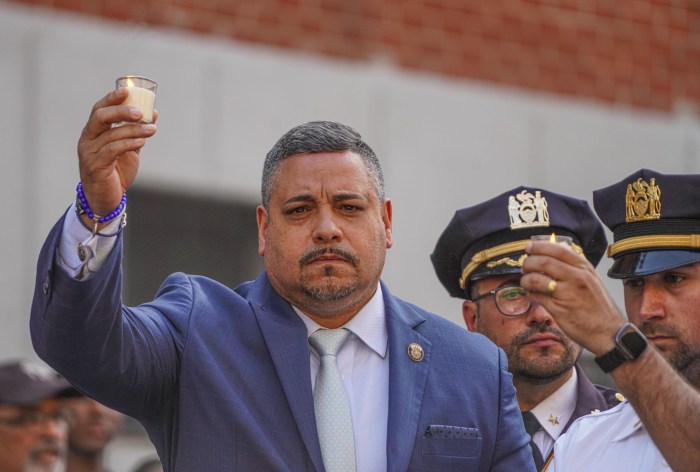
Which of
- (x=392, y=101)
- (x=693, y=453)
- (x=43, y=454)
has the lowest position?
(x=43, y=454)

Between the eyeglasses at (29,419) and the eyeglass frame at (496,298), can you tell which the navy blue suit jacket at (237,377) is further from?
the eyeglasses at (29,419)

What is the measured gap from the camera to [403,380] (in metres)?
4.72

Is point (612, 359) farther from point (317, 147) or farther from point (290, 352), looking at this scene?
point (317, 147)

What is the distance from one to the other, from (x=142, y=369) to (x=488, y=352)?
1.05m

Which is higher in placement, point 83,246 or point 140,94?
point 140,94

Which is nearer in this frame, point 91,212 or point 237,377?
point 91,212

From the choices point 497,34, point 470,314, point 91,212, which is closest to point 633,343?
point 91,212

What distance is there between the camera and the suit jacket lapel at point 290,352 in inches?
181

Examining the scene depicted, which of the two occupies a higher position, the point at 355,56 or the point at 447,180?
the point at 355,56

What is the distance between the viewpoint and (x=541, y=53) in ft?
34.9

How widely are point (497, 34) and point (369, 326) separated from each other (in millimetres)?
5909

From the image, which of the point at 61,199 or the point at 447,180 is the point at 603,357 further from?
the point at 447,180

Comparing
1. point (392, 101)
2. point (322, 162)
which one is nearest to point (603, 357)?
point (322, 162)

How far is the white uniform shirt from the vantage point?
4.73m
